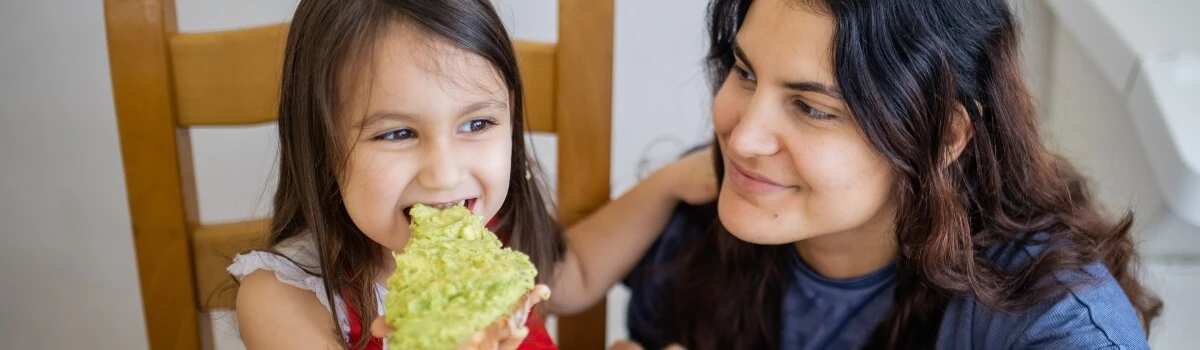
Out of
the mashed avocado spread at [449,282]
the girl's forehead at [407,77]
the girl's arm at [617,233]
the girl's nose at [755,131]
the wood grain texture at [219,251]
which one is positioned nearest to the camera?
the mashed avocado spread at [449,282]

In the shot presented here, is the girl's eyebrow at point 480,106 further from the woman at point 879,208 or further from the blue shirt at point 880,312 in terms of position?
the blue shirt at point 880,312

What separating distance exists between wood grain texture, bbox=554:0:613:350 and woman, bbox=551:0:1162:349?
0.04 m

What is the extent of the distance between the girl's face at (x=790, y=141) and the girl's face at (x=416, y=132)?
0.86ft

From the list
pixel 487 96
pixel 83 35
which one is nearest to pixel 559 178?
pixel 487 96

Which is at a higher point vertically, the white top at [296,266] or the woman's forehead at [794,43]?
the woman's forehead at [794,43]

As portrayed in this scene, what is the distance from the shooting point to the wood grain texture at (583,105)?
1092 mm

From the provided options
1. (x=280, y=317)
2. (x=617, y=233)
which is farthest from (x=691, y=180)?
(x=280, y=317)

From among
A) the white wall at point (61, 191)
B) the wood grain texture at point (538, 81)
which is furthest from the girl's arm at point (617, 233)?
the white wall at point (61, 191)

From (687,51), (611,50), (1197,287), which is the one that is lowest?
(1197,287)

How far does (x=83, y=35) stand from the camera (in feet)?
3.47

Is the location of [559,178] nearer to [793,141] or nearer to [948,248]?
[793,141]

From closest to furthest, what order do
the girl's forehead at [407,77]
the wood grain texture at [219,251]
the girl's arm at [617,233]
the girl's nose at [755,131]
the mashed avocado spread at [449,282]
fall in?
the mashed avocado spread at [449,282], the girl's forehead at [407,77], the girl's nose at [755,131], the wood grain texture at [219,251], the girl's arm at [617,233]

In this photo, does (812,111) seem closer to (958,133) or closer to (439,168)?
(958,133)

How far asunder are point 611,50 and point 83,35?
0.59m
